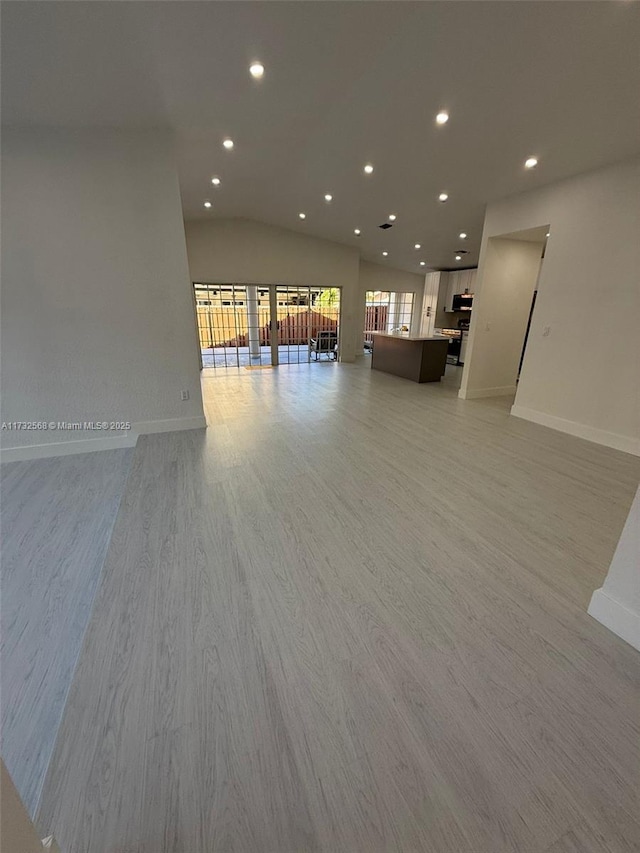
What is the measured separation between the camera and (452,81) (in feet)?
8.98

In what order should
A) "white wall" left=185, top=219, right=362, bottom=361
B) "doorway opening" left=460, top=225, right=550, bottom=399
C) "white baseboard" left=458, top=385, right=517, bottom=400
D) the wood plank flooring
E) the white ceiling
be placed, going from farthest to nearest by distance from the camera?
"white wall" left=185, top=219, right=362, bottom=361 → "white baseboard" left=458, top=385, right=517, bottom=400 → "doorway opening" left=460, top=225, right=550, bottom=399 → the white ceiling → the wood plank flooring

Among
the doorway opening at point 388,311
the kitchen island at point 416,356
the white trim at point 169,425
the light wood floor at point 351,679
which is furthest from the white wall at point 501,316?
the doorway opening at point 388,311

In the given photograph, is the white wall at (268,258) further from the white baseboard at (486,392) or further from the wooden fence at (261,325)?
the white baseboard at (486,392)

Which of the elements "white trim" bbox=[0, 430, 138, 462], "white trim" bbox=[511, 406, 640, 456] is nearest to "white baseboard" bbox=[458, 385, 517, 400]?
"white trim" bbox=[511, 406, 640, 456]

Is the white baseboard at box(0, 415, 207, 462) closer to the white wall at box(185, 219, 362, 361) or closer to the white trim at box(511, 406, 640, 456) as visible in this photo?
the white trim at box(511, 406, 640, 456)

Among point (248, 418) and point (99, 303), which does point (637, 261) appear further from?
point (99, 303)

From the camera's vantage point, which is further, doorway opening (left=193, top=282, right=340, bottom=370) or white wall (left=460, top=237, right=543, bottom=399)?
doorway opening (left=193, top=282, right=340, bottom=370)

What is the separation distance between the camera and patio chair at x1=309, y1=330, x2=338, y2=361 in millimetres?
9672

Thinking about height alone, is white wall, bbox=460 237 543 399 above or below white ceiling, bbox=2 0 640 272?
below

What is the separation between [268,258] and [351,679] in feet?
27.7

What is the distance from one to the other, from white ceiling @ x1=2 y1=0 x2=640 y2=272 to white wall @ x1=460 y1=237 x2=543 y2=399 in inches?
40.3

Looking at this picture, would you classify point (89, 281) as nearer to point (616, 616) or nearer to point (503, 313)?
point (616, 616)

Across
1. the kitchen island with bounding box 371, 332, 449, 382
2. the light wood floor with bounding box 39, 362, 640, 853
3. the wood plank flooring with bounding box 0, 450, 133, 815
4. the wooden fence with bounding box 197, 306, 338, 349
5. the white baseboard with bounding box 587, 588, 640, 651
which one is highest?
the wooden fence with bounding box 197, 306, 338, 349

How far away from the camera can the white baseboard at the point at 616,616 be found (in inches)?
59.7
